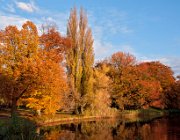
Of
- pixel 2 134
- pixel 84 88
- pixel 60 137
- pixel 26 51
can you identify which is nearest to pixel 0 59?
pixel 26 51

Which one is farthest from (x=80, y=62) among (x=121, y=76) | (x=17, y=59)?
(x=17, y=59)

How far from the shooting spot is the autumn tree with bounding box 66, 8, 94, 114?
4288cm

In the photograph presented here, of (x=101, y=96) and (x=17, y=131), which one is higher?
(x=101, y=96)

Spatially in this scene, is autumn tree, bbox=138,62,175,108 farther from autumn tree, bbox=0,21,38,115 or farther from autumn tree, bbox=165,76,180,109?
autumn tree, bbox=0,21,38,115

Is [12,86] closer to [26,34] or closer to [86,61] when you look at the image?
[26,34]

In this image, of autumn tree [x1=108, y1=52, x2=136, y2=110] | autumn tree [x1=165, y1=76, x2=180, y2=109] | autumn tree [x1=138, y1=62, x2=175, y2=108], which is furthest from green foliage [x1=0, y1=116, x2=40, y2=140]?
autumn tree [x1=165, y1=76, x2=180, y2=109]

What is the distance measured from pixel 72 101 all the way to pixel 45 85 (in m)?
12.0

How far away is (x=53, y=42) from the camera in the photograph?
35.6 m

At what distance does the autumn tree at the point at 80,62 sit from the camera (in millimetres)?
42875

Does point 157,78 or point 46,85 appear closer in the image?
point 46,85

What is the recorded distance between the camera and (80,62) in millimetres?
44031

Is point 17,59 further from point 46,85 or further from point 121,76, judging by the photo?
point 121,76

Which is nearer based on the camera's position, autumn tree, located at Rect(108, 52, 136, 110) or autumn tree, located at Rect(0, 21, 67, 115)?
autumn tree, located at Rect(0, 21, 67, 115)

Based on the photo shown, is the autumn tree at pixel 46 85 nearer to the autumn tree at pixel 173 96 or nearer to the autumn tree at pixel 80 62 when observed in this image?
the autumn tree at pixel 80 62
